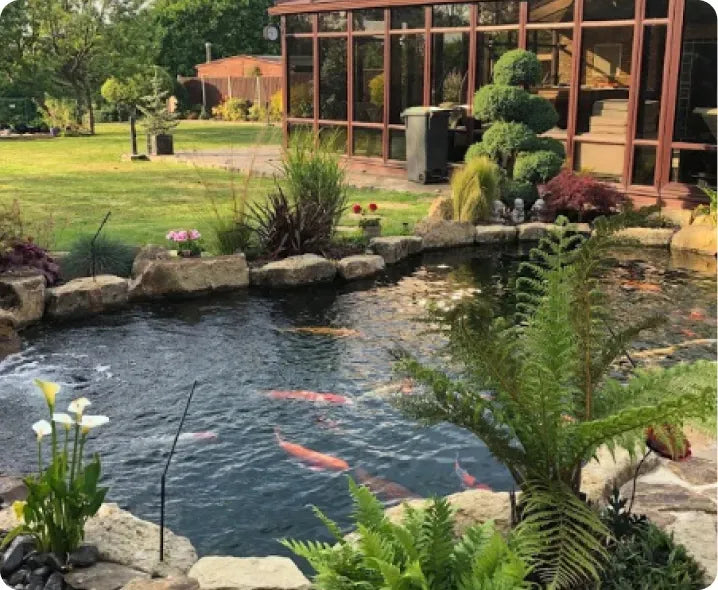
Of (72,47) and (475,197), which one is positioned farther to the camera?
(72,47)

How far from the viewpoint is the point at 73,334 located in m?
6.04

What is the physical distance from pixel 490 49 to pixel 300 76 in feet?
13.8

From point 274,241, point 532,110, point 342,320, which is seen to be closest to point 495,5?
point 532,110

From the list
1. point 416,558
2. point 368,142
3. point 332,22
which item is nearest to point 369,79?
point 368,142

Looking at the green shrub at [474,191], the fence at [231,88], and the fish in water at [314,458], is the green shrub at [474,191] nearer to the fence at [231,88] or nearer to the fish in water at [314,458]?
the fish in water at [314,458]

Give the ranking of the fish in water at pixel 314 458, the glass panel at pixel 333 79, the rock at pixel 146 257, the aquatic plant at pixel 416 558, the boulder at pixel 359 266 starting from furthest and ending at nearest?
1. the glass panel at pixel 333 79
2. the boulder at pixel 359 266
3. the rock at pixel 146 257
4. the fish in water at pixel 314 458
5. the aquatic plant at pixel 416 558

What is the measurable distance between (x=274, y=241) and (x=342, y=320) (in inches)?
63.4

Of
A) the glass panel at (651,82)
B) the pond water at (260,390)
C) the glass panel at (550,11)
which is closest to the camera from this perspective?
the pond water at (260,390)

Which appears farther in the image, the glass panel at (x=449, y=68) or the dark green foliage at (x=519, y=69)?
the glass panel at (x=449, y=68)

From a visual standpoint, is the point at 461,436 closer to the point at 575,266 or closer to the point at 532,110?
the point at 575,266

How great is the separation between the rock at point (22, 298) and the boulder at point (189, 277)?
0.73 metres

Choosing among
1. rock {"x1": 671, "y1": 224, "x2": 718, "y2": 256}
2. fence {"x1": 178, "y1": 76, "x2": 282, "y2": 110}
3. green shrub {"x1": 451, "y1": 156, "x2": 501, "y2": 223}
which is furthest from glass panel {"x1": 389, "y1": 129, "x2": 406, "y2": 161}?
fence {"x1": 178, "y1": 76, "x2": 282, "y2": 110}

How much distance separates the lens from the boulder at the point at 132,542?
301 centimetres

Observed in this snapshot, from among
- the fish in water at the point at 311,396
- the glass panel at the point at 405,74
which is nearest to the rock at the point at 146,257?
the fish in water at the point at 311,396
